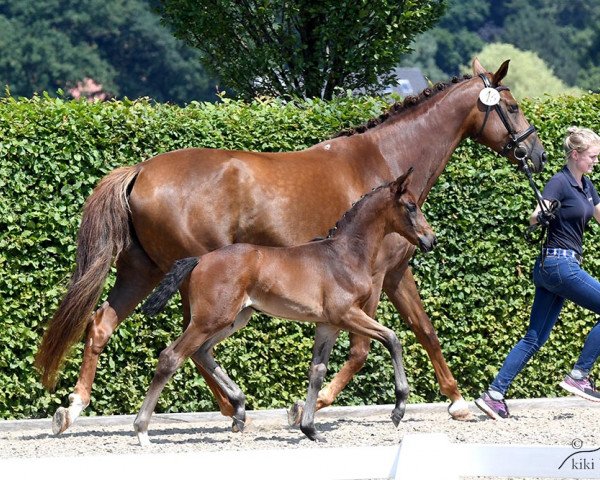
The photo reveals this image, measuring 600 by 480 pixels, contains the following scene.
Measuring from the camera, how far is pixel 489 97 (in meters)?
8.04

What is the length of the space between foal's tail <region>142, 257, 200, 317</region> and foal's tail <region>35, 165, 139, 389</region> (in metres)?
0.76

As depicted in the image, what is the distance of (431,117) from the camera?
8102mm

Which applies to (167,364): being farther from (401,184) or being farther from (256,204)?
(401,184)

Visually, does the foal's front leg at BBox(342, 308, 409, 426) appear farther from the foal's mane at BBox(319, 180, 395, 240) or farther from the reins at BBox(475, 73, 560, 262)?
the reins at BBox(475, 73, 560, 262)

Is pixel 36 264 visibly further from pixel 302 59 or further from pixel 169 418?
pixel 302 59

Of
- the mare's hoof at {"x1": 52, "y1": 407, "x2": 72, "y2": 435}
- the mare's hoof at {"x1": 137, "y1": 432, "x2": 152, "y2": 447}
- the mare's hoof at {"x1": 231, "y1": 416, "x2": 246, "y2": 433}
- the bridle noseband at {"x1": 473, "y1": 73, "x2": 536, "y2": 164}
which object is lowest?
the mare's hoof at {"x1": 52, "y1": 407, "x2": 72, "y2": 435}

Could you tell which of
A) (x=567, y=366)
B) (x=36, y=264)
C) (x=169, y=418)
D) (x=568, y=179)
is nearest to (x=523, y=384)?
(x=567, y=366)

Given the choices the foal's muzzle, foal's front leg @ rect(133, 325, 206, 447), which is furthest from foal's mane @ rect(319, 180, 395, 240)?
foal's front leg @ rect(133, 325, 206, 447)

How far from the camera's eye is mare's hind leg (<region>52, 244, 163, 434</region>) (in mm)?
7500

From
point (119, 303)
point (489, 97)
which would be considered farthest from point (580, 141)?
point (119, 303)

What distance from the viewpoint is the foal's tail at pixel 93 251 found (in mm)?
7320

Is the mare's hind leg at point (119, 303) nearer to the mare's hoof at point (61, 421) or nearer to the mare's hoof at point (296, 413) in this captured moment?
the mare's hoof at point (61, 421)

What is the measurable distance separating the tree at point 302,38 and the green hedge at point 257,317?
3.83 ft

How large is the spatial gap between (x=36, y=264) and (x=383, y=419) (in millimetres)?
2684
